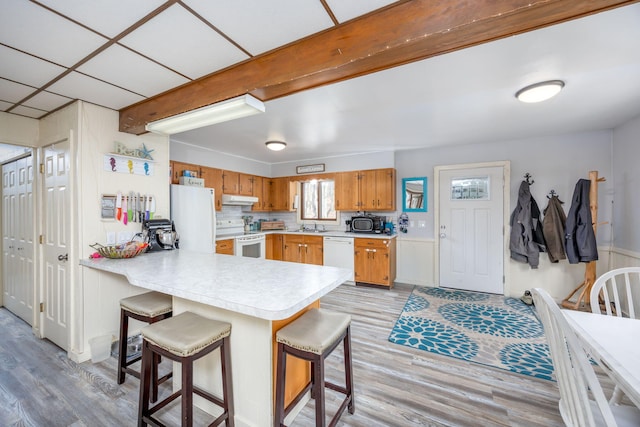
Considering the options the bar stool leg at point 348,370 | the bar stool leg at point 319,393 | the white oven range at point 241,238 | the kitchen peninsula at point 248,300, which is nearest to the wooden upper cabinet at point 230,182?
the white oven range at point 241,238

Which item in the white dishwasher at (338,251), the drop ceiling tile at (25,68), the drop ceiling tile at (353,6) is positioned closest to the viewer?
the drop ceiling tile at (353,6)

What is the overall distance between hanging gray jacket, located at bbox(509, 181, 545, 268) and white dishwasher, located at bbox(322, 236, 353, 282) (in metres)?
2.50

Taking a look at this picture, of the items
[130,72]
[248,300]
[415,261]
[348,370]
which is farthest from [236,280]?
[415,261]

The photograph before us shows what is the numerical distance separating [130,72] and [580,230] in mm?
5018

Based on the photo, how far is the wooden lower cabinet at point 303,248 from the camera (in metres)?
4.95

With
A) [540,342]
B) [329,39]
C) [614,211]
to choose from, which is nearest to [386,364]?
[540,342]

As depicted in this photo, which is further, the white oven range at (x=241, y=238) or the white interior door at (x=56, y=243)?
the white oven range at (x=241, y=238)

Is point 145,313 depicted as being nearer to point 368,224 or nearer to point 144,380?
point 144,380

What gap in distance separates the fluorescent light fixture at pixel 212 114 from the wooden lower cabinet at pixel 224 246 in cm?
211

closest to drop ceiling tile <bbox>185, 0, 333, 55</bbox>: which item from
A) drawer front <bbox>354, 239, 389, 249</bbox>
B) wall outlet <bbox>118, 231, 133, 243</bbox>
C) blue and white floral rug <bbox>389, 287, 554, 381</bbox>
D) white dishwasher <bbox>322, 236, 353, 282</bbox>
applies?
wall outlet <bbox>118, 231, 133, 243</bbox>

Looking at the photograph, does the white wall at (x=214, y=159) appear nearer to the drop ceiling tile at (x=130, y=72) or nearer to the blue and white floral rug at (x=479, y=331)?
the drop ceiling tile at (x=130, y=72)

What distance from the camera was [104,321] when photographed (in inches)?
96.3

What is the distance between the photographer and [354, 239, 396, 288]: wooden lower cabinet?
4320 mm

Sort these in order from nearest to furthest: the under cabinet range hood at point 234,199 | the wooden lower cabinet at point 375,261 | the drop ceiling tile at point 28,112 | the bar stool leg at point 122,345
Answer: the bar stool leg at point 122,345 → the drop ceiling tile at point 28,112 → the wooden lower cabinet at point 375,261 → the under cabinet range hood at point 234,199
